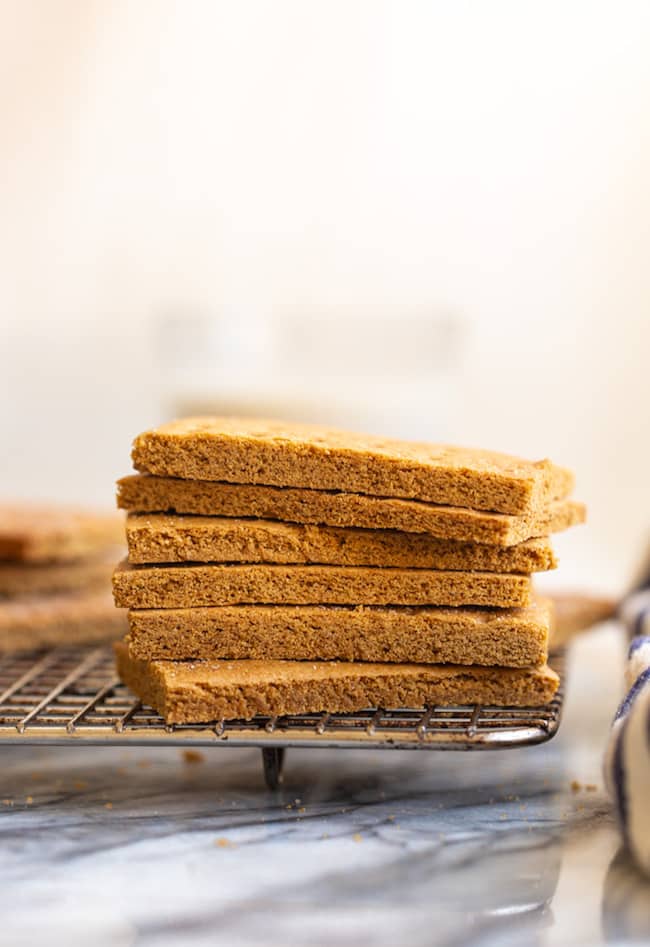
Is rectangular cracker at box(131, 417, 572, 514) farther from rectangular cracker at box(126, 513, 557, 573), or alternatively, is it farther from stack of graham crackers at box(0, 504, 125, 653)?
stack of graham crackers at box(0, 504, 125, 653)

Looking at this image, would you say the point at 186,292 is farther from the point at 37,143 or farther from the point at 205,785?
the point at 205,785

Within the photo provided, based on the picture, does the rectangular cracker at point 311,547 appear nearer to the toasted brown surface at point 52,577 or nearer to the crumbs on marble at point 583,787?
the crumbs on marble at point 583,787

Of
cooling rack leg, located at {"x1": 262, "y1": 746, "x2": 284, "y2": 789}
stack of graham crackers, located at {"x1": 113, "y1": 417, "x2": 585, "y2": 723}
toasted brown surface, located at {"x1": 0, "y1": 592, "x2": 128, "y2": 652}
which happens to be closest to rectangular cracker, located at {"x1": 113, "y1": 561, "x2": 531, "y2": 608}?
stack of graham crackers, located at {"x1": 113, "y1": 417, "x2": 585, "y2": 723}

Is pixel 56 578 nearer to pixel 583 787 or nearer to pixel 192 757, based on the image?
pixel 192 757

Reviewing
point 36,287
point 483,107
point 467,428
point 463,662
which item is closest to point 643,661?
point 463,662

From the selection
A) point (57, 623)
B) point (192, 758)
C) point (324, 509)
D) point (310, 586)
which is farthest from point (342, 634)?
point (57, 623)

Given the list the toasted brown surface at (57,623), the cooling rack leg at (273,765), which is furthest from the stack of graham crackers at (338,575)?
the toasted brown surface at (57,623)
